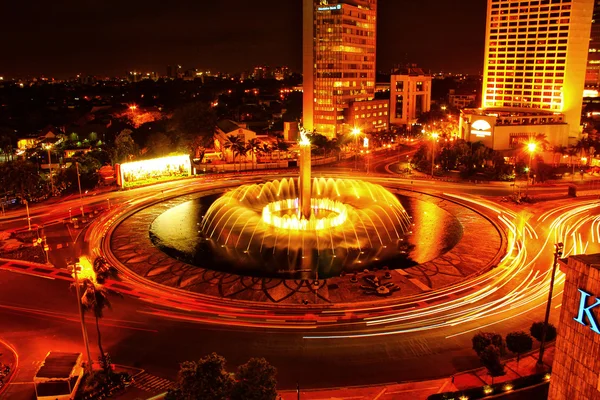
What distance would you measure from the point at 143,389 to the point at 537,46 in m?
119

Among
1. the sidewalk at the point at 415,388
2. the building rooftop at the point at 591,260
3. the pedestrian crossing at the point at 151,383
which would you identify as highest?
the building rooftop at the point at 591,260

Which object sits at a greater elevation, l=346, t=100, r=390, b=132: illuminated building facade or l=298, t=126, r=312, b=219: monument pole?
l=346, t=100, r=390, b=132: illuminated building facade

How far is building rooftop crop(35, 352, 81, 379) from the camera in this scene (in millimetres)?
23875

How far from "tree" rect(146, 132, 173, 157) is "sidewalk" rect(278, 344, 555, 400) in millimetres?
71294

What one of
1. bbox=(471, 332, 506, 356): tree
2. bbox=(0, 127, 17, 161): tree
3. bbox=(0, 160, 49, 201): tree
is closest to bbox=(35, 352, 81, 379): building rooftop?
bbox=(471, 332, 506, 356): tree

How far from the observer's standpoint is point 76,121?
426ft

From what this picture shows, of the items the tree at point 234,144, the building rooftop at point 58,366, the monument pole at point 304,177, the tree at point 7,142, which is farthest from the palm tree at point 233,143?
the building rooftop at point 58,366

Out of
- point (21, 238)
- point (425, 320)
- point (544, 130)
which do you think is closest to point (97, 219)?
point (21, 238)

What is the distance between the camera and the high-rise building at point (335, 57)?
382ft

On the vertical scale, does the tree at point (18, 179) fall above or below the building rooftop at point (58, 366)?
above

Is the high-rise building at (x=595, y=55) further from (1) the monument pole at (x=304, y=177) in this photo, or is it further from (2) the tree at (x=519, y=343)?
(2) the tree at (x=519, y=343)

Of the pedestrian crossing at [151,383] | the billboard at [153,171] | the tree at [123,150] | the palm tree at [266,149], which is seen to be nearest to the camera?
the pedestrian crossing at [151,383]

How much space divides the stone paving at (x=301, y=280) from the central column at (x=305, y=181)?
1289cm

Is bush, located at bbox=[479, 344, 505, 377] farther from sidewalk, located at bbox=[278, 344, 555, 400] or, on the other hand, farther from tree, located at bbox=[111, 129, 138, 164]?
tree, located at bbox=[111, 129, 138, 164]
